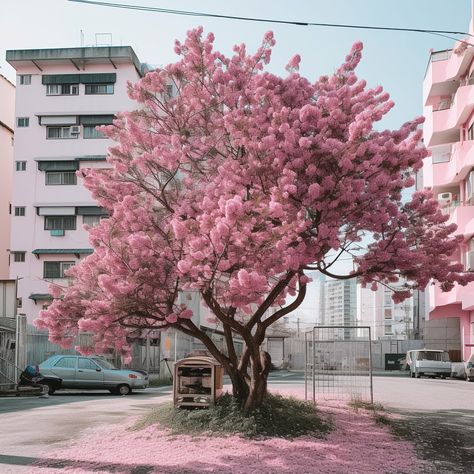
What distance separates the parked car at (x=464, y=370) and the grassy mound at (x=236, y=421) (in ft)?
74.2

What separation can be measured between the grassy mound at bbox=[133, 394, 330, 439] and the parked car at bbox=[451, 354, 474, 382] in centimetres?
2261

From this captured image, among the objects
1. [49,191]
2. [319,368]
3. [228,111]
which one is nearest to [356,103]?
[228,111]

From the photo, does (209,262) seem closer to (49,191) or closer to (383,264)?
(383,264)

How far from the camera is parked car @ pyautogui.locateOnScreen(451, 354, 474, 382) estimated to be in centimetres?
3207

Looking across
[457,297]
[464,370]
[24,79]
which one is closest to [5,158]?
[24,79]

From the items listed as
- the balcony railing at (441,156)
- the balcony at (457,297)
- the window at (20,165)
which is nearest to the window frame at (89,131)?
the window at (20,165)

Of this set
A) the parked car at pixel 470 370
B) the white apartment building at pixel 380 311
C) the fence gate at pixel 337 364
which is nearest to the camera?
the fence gate at pixel 337 364

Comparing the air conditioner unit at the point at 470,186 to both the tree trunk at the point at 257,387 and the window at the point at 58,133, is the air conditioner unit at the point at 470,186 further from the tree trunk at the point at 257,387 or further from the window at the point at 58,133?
the tree trunk at the point at 257,387

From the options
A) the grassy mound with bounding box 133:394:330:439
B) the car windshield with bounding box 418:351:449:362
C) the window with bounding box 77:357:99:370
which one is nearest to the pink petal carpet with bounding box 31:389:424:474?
the grassy mound with bounding box 133:394:330:439

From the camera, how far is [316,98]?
1166cm

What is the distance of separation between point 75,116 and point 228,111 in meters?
31.9

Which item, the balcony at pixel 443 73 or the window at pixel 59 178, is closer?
the balcony at pixel 443 73

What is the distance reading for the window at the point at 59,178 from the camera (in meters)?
41.0

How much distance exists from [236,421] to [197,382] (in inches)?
65.5
